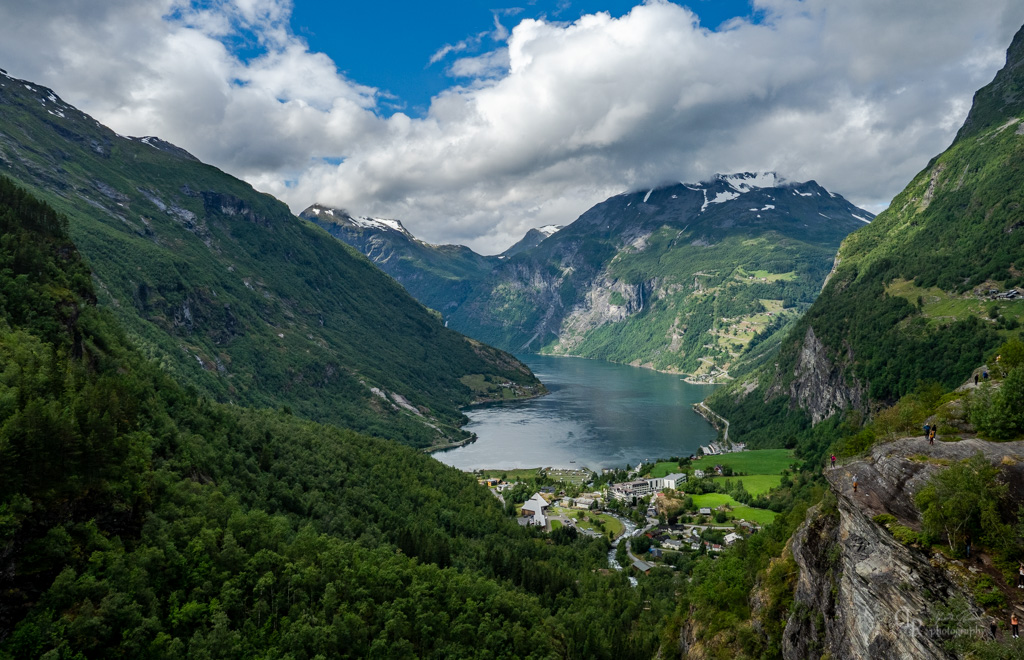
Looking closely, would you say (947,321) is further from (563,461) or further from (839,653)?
(839,653)

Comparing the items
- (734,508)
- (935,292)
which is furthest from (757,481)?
(935,292)

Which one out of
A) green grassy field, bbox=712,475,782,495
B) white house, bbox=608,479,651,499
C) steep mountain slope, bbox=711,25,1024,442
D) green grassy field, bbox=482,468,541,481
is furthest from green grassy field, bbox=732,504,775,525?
green grassy field, bbox=482,468,541,481

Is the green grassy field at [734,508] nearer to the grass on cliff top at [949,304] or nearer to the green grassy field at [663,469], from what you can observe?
the green grassy field at [663,469]

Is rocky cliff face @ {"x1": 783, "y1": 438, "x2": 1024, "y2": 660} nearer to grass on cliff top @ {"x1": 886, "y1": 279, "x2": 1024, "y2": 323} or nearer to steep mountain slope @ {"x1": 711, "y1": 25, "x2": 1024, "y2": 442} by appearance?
steep mountain slope @ {"x1": 711, "y1": 25, "x2": 1024, "y2": 442}

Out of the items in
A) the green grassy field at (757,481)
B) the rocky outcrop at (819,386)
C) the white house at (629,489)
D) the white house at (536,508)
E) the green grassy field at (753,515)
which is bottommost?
the white house at (536,508)

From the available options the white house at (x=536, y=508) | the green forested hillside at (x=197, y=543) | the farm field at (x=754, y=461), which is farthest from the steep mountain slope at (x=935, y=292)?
the green forested hillside at (x=197, y=543)

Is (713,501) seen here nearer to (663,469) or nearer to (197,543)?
(663,469)
